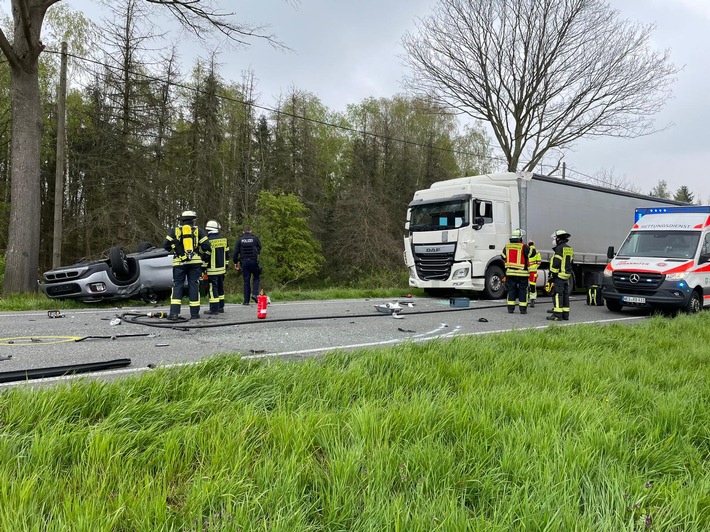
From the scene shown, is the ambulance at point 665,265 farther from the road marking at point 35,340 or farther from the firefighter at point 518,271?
the road marking at point 35,340

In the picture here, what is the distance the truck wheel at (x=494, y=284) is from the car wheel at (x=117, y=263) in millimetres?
8953

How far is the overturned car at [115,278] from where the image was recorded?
927 centimetres

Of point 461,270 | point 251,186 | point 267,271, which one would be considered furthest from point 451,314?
point 251,186

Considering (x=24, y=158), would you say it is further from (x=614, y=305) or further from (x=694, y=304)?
(x=694, y=304)

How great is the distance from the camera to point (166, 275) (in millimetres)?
10008

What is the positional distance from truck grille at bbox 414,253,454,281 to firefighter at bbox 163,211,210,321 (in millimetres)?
6908

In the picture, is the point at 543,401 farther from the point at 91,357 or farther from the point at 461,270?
the point at 461,270

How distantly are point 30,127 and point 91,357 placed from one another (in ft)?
31.7

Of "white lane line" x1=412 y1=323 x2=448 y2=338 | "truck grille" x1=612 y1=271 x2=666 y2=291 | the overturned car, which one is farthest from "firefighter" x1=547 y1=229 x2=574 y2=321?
the overturned car

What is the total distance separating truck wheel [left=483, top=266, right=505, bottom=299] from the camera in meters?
12.8

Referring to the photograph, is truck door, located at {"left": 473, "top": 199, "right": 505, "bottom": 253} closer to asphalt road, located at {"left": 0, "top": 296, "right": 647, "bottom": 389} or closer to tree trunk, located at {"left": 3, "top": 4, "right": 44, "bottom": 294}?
asphalt road, located at {"left": 0, "top": 296, "right": 647, "bottom": 389}

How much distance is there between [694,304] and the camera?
9.99 meters

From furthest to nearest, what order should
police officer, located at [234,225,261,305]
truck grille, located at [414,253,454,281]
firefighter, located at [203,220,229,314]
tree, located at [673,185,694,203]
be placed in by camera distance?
1. tree, located at [673,185,694,203]
2. truck grille, located at [414,253,454,281]
3. police officer, located at [234,225,261,305]
4. firefighter, located at [203,220,229,314]

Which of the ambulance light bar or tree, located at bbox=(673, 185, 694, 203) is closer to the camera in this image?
the ambulance light bar
